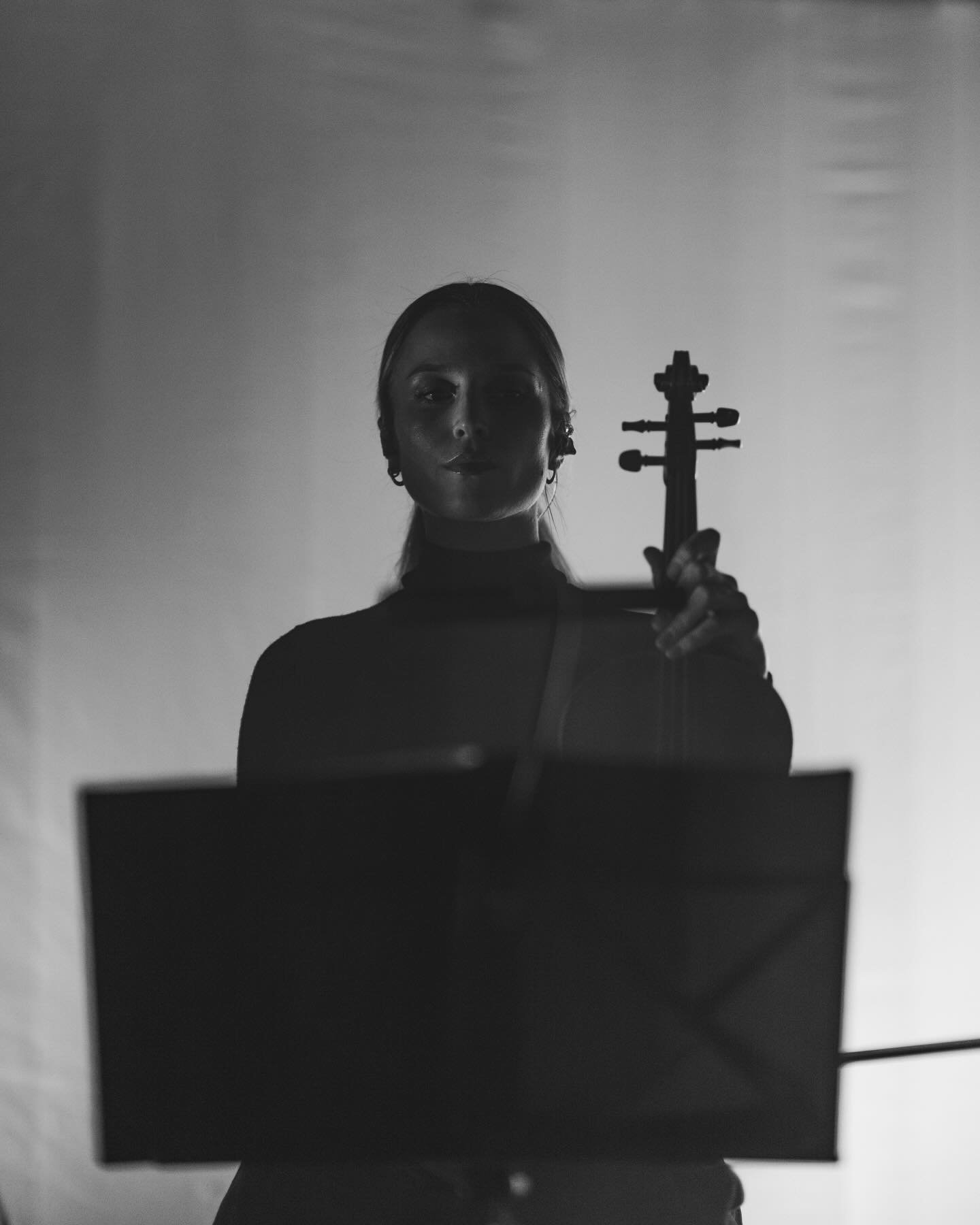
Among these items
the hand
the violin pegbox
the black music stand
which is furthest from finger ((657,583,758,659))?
the black music stand

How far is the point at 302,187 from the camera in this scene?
1146 mm

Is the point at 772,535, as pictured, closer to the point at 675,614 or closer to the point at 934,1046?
the point at 675,614

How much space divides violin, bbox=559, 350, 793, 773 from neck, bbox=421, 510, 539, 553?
169mm

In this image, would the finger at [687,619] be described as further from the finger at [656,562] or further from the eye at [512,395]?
the eye at [512,395]

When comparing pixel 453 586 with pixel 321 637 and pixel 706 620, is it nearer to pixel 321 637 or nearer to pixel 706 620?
pixel 321 637

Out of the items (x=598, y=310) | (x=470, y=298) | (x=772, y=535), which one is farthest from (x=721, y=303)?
(x=470, y=298)

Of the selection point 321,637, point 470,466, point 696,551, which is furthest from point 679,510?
point 321,637

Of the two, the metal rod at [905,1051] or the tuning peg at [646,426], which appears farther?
the tuning peg at [646,426]

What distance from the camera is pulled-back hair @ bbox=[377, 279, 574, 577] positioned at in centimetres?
96

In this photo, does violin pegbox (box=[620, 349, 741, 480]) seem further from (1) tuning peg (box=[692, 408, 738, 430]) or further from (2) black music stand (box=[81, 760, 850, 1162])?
(2) black music stand (box=[81, 760, 850, 1162])

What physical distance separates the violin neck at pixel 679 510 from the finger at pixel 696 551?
0.07ft

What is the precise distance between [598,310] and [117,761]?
64cm

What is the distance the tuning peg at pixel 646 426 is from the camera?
82 cm

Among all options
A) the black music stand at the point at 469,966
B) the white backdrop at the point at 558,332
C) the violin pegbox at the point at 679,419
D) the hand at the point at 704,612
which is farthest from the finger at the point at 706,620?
the white backdrop at the point at 558,332
